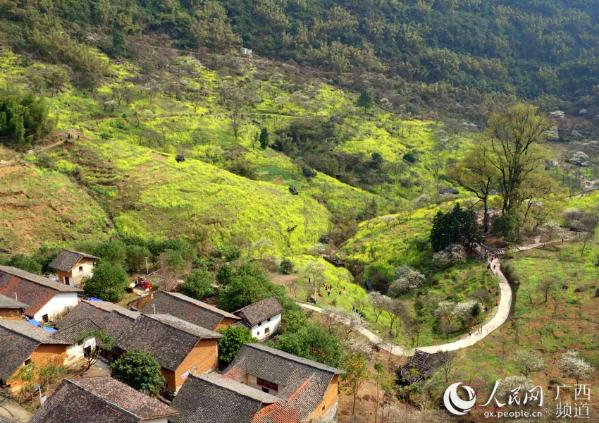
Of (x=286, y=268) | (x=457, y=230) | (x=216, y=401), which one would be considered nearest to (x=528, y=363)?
(x=216, y=401)

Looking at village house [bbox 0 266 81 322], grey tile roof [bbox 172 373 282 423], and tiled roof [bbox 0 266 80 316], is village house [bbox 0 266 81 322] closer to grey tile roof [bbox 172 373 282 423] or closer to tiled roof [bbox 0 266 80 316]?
tiled roof [bbox 0 266 80 316]

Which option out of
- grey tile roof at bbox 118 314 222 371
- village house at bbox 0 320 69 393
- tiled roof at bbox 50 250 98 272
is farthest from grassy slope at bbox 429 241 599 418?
tiled roof at bbox 50 250 98 272

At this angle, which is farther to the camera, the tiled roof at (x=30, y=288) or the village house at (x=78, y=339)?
the tiled roof at (x=30, y=288)

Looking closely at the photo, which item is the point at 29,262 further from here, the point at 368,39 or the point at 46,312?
the point at 368,39

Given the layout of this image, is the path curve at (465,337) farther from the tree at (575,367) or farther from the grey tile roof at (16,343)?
the grey tile roof at (16,343)

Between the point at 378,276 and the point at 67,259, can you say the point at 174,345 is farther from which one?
the point at 378,276

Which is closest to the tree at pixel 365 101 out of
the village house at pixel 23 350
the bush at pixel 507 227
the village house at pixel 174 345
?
the bush at pixel 507 227
